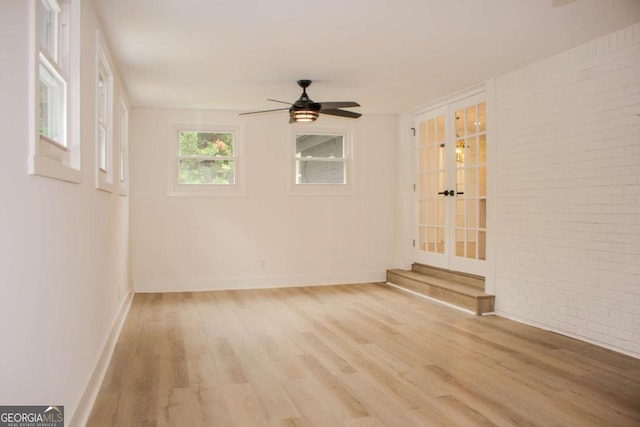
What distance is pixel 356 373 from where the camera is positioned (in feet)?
11.4

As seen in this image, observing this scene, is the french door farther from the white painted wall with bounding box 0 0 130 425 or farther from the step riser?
the white painted wall with bounding box 0 0 130 425

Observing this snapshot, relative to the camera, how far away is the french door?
5.88 metres

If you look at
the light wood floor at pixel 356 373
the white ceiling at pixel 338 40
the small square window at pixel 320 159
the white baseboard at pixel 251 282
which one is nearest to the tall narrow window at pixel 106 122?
the white ceiling at pixel 338 40

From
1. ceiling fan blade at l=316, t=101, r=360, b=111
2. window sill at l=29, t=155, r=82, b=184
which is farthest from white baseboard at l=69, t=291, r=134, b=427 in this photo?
ceiling fan blade at l=316, t=101, r=360, b=111

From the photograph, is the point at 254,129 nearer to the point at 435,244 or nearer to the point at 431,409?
the point at 435,244

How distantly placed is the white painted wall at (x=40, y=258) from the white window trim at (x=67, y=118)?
0.07 ft

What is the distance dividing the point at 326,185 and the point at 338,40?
139 inches

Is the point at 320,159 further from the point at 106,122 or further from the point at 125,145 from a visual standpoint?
the point at 106,122

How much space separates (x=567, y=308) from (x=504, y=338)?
2.21 ft

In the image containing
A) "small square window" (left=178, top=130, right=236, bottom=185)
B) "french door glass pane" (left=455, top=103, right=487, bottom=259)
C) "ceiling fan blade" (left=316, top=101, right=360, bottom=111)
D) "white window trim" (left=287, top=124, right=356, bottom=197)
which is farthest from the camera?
"white window trim" (left=287, top=124, right=356, bottom=197)

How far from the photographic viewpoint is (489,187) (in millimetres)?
5480

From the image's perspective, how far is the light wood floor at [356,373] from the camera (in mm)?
2779

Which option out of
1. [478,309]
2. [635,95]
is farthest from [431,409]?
[635,95]

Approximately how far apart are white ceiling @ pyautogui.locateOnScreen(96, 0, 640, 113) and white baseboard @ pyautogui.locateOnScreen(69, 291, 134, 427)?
2.50 m
